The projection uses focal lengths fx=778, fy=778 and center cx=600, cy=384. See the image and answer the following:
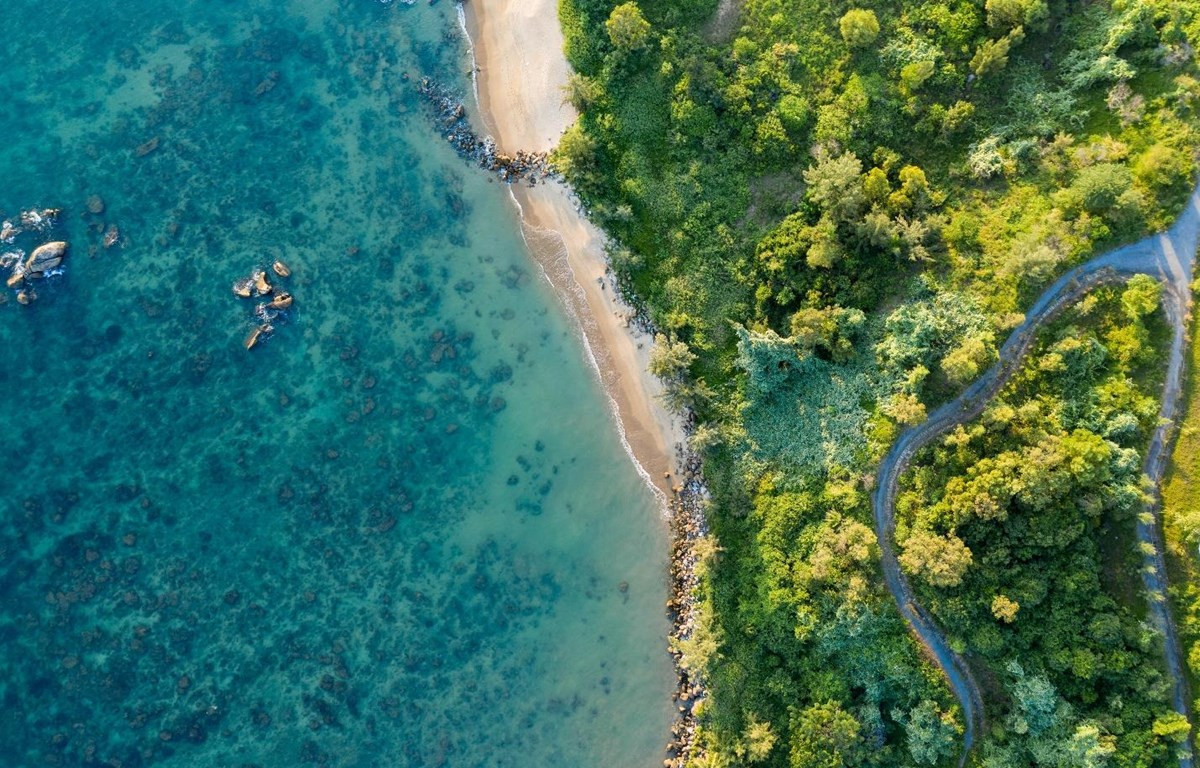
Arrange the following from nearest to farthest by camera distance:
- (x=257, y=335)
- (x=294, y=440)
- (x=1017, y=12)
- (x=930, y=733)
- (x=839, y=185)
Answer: (x=930, y=733), (x=1017, y=12), (x=839, y=185), (x=294, y=440), (x=257, y=335)

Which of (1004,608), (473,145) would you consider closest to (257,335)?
(473,145)

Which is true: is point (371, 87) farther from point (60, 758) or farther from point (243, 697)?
point (60, 758)

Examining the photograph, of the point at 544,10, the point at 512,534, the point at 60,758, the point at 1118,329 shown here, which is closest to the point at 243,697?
the point at 60,758

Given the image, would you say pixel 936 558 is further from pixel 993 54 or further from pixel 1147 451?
pixel 993 54

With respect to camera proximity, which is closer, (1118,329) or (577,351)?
(1118,329)

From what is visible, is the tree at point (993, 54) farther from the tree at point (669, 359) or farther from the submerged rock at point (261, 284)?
the submerged rock at point (261, 284)

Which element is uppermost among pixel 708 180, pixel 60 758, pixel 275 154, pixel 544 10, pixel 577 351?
pixel 544 10

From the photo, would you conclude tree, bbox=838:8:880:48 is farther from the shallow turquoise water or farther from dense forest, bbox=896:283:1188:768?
the shallow turquoise water
